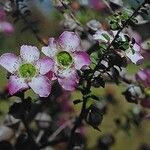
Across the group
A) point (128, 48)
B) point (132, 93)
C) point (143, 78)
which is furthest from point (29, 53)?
point (143, 78)

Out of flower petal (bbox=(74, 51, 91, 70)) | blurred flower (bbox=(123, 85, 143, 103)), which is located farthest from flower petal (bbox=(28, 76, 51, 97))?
blurred flower (bbox=(123, 85, 143, 103))

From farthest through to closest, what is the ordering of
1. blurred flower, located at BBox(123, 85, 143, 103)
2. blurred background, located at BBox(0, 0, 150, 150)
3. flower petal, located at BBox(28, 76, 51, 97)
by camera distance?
blurred background, located at BBox(0, 0, 150, 150)
blurred flower, located at BBox(123, 85, 143, 103)
flower petal, located at BBox(28, 76, 51, 97)

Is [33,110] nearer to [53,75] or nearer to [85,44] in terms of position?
[85,44]

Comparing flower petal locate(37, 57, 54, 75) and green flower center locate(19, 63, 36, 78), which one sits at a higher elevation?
flower petal locate(37, 57, 54, 75)

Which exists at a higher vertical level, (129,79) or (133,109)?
(129,79)

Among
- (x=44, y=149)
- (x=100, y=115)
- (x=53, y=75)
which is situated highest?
(x=53, y=75)

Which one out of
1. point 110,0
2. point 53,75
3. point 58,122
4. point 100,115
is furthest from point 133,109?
point 53,75

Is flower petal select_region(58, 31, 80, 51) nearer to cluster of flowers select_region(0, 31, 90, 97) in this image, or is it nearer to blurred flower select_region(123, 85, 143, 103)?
cluster of flowers select_region(0, 31, 90, 97)

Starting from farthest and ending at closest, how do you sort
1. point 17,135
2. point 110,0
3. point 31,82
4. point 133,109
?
point 133,109, point 17,135, point 110,0, point 31,82
